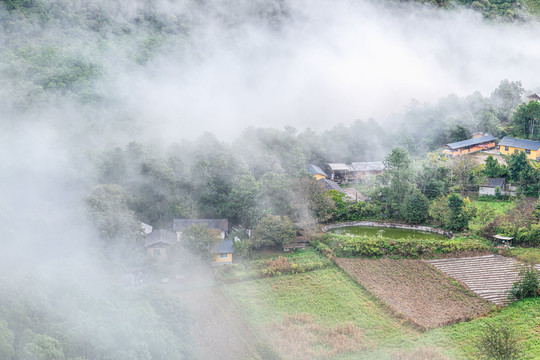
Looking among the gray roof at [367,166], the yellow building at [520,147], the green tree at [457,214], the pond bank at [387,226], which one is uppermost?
the yellow building at [520,147]

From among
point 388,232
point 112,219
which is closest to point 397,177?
point 388,232

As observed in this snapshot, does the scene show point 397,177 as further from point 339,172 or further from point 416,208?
point 339,172

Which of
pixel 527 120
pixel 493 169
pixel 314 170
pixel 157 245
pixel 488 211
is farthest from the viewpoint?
pixel 527 120

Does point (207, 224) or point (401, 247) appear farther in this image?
point (207, 224)

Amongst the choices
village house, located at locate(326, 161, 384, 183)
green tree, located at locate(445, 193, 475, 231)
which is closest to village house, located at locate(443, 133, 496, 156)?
village house, located at locate(326, 161, 384, 183)

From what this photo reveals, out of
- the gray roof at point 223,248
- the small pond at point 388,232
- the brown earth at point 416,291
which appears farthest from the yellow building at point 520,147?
the gray roof at point 223,248

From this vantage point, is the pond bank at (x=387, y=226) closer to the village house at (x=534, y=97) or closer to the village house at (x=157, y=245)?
the village house at (x=157, y=245)

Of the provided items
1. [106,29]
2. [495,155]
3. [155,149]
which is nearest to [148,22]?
[106,29]
